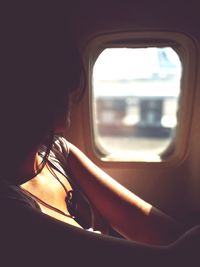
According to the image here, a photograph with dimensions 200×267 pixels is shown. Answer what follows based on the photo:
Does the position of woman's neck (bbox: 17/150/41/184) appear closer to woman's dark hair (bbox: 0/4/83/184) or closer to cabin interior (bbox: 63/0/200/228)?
woman's dark hair (bbox: 0/4/83/184)

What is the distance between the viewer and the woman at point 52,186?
0.50m

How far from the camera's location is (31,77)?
0.75 m

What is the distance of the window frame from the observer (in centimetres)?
136

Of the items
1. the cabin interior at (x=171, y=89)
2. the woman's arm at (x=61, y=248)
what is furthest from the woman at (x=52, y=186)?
the cabin interior at (x=171, y=89)

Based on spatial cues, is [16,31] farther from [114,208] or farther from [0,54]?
[114,208]

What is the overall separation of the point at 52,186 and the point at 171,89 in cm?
80

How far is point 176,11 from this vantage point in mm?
1292

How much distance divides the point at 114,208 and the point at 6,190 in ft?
2.12

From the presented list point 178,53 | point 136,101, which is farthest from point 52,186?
point 136,101

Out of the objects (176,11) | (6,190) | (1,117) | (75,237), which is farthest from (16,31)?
(176,11)

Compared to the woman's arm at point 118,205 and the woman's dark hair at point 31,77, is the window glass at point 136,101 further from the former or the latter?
the woman's dark hair at point 31,77

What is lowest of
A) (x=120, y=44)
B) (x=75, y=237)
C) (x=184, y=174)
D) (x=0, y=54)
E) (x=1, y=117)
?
(x=184, y=174)

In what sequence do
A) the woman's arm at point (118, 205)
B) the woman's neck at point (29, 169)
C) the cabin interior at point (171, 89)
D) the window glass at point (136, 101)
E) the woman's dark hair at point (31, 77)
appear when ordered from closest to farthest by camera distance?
the woman's dark hair at point (31, 77), the woman's neck at point (29, 169), the woman's arm at point (118, 205), the cabin interior at point (171, 89), the window glass at point (136, 101)

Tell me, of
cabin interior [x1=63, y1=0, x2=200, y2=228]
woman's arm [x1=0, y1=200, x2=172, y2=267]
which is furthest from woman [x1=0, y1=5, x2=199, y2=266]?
cabin interior [x1=63, y1=0, x2=200, y2=228]
